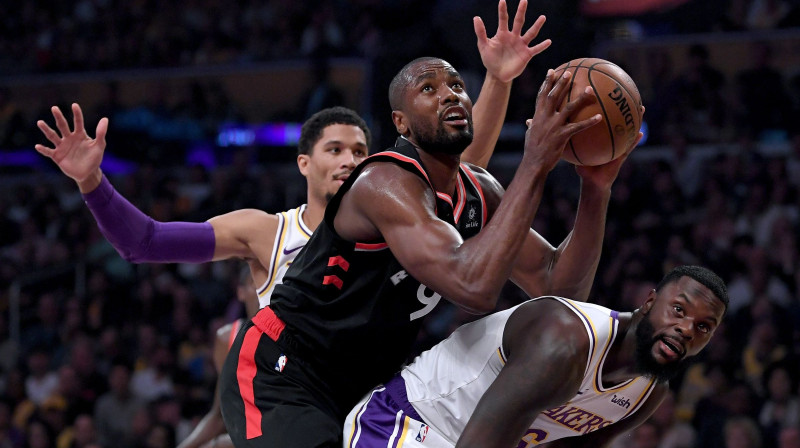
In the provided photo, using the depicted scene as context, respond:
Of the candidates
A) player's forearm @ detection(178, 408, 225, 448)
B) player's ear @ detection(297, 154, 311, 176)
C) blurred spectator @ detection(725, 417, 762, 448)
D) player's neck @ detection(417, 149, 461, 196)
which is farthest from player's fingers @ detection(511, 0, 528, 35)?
blurred spectator @ detection(725, 417, 762, 448)

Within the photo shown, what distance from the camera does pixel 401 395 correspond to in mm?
3377

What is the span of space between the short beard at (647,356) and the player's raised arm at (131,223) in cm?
186

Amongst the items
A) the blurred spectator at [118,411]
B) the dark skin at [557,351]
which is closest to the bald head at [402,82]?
the dark skin at [557,351]

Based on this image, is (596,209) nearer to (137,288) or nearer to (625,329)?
(625,329)

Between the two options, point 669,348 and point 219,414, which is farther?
point 219,414

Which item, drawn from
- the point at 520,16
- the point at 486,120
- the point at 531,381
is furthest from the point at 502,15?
the point at 531,381

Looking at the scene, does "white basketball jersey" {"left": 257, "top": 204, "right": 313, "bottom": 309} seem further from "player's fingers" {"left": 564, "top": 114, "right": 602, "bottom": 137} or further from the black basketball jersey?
"player's fingers" {"left": 564, "top": 114, "right": 602, "bottom": 137}

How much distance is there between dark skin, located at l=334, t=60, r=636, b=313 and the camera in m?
2.88

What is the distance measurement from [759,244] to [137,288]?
20.8 ft

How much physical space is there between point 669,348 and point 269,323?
1386 millimetres

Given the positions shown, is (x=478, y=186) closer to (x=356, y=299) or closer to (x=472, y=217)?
(x=472, y=217)

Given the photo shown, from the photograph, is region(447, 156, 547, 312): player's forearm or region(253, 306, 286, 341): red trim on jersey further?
region(253, 306, 286, 341): red trim on jersey

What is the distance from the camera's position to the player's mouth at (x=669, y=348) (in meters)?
3.20

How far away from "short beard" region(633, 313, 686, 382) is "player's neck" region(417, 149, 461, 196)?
796 millimetres
